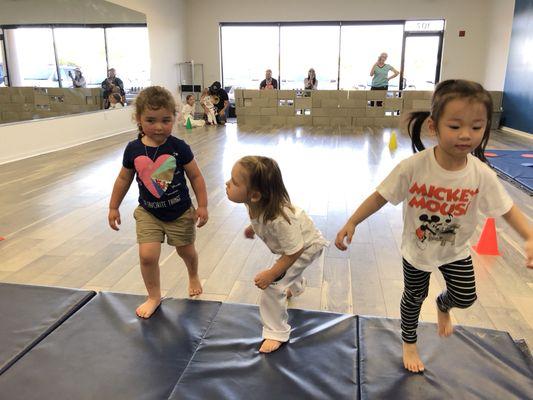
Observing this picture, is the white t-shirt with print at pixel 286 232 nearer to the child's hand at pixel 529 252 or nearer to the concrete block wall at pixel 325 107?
the child's hand at pixel 529 252

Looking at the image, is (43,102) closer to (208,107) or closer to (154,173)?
(208,107)

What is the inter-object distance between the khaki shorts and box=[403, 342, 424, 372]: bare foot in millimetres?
1095

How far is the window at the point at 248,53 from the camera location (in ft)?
40.6

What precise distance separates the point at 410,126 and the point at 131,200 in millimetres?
3109

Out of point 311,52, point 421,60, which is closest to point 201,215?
point 311,52

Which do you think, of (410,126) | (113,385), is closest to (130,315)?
(113,385)

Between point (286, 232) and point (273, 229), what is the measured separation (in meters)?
0.05

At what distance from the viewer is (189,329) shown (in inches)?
75.5

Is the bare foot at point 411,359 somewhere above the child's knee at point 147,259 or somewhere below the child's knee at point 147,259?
below

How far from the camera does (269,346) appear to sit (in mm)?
1773

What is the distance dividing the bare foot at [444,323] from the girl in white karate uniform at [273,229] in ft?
1.74

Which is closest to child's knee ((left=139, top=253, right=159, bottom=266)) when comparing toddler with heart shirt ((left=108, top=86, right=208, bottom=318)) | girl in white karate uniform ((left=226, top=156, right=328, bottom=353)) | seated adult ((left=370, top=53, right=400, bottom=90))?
toddler with heart shirt ((left=108, top=86, right=208, bottom=318))

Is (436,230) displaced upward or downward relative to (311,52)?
downward

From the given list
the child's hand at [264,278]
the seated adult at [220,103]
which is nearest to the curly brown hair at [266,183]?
the child's hand at [264,278]
